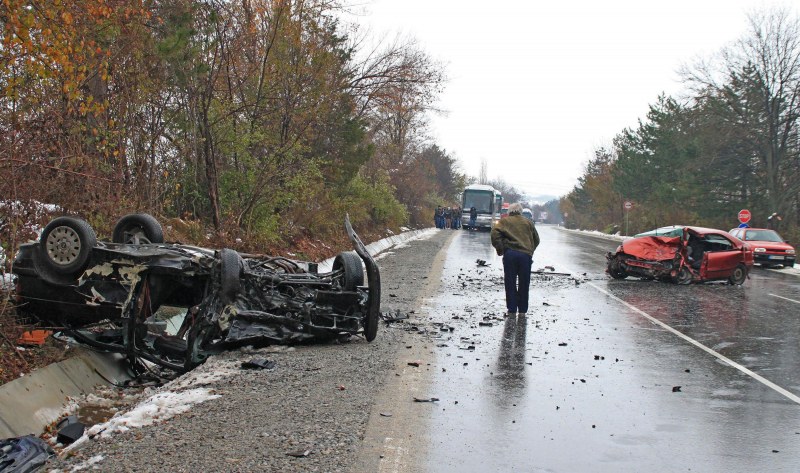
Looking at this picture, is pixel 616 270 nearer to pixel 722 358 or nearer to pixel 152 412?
pixel 722 358

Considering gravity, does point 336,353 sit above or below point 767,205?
below

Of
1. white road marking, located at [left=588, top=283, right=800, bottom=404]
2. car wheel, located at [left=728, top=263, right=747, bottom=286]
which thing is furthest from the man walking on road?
car wheel, located at [left=728, top=263, right=747, bottom=286]

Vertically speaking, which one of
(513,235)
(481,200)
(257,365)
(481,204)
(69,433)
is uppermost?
(481,200)

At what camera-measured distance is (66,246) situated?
24.2 feet

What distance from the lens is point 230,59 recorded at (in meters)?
17.2

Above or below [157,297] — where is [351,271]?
above

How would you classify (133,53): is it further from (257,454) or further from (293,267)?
(257,454)

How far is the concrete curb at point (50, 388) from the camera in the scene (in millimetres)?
5922

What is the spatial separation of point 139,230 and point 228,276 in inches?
84.4

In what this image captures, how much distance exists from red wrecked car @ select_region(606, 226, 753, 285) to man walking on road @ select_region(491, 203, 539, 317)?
7.37m

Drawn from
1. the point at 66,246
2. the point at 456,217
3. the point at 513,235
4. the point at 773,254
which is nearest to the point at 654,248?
the point at 513,235

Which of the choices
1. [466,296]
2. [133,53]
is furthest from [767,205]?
Result: [133,53]

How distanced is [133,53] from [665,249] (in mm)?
12879

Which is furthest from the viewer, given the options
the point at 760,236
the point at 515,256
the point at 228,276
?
the point at 760,236
